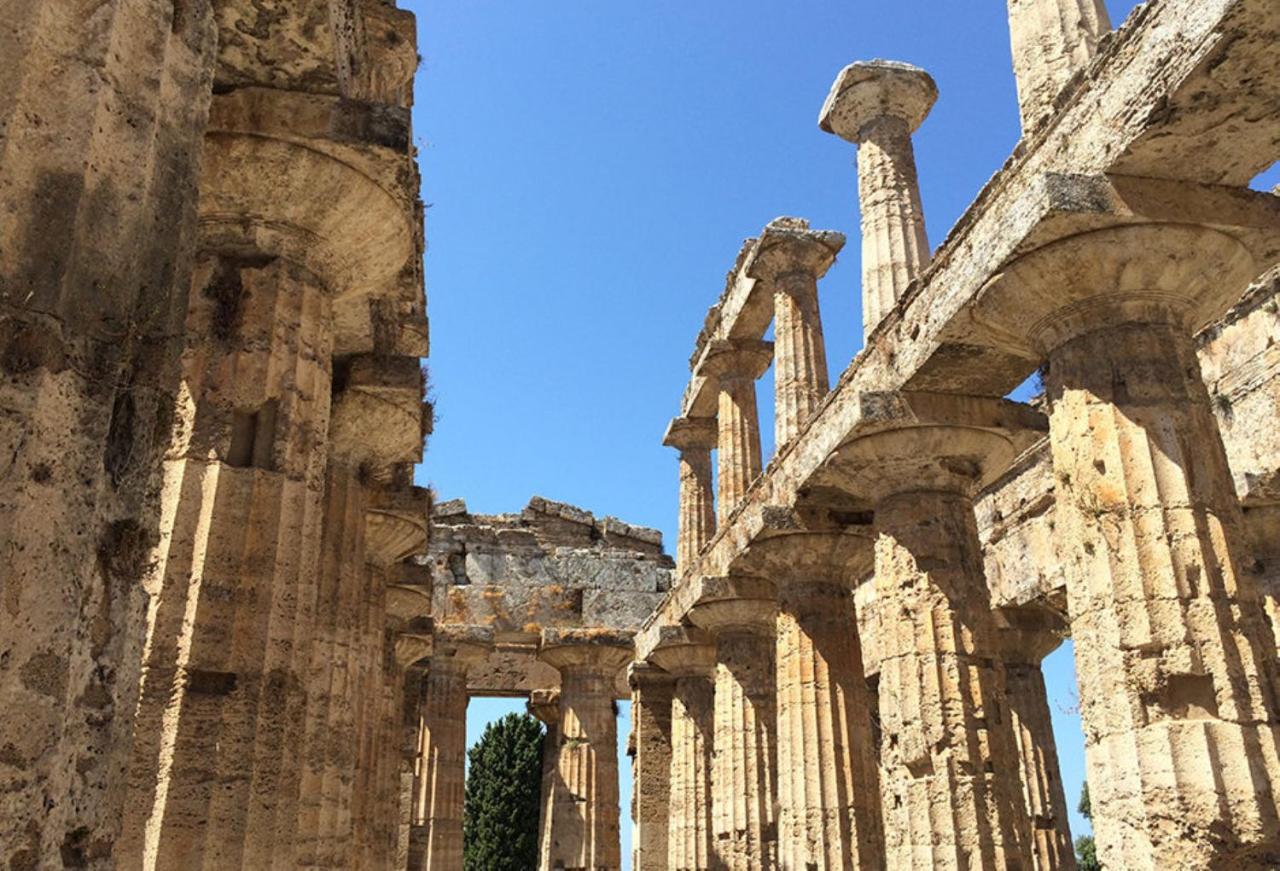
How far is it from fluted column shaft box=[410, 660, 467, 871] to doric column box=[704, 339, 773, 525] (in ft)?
25.6

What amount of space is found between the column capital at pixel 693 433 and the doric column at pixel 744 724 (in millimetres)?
5657

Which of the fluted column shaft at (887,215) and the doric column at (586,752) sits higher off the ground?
the fluted column shaft at (887,215)

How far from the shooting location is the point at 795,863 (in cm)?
1291

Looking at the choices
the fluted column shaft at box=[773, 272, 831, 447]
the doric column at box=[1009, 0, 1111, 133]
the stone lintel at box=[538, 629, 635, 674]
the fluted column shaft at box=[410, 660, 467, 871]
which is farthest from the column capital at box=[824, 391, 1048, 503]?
the fluted column shaft at box=[410, 660, 467, 871]

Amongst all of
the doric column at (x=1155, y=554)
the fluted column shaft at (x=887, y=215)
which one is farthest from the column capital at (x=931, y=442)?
the fluted column shaft at (x=887, y=215)

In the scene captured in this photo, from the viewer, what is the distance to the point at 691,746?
774 inches

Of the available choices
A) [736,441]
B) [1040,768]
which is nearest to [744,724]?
[1040,768]

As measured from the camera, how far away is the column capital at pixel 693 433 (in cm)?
2191

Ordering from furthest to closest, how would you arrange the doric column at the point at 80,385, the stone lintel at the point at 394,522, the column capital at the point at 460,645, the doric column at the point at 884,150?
1. the column capital at the point at 460,645
2. the doric column at the point at 884,150
3. the stone lintel at the point at 394,522
4. the doric column at the point at 80,385

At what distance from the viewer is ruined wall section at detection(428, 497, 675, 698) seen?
24.0 m

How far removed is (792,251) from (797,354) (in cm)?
166

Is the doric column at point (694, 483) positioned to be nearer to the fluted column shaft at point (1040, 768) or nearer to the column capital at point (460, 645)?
the column capital at point (460, 645)

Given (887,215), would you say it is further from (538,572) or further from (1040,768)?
(538,572)

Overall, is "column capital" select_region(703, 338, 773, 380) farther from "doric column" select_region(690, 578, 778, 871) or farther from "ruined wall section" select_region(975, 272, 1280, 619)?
"ruined wall section" select_region(975, 272, 1280, 619)
